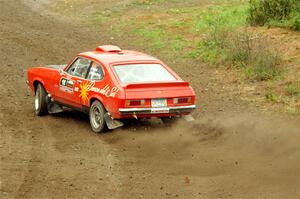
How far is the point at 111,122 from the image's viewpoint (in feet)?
40.8

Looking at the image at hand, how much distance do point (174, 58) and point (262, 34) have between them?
8.93 feet

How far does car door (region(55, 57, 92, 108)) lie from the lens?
43.3ft

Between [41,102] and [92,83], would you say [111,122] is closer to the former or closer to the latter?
[92,83]

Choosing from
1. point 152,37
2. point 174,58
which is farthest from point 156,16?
point 174,58

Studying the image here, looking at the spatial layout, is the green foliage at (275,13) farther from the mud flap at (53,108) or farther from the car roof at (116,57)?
the mud flap at (53,108)

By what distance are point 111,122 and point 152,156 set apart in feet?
5.03

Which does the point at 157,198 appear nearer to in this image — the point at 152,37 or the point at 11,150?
the point at 11,150

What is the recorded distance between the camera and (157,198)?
29.7 ft

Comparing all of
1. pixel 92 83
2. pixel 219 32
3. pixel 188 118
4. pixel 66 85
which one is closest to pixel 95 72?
pixel 92 83

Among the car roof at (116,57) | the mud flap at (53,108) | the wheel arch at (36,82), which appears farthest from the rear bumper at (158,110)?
the wheel arch at (36,82)

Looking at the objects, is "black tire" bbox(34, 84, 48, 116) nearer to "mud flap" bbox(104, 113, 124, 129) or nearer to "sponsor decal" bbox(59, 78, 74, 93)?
"sponsor decal" bbox(59, 78, 74, 93)

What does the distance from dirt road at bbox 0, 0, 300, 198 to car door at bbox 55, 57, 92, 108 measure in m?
0.51

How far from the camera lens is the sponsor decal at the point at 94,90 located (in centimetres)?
1223

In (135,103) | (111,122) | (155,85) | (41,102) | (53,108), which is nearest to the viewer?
(135,103)
